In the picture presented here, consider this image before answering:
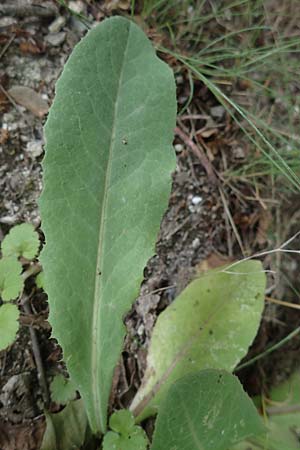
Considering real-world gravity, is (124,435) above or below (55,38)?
below

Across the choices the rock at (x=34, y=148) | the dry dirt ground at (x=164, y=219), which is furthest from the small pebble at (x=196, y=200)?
the rock at (x=34, y=148)

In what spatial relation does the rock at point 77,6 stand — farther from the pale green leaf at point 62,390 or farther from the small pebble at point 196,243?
the pale green leaf at point 62,390

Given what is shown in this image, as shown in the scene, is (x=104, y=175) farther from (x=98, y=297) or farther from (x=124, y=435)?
(x=124, y=435)

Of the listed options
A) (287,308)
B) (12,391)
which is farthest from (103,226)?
(287,308)

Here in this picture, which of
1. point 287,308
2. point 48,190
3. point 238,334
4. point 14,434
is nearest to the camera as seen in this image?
point 48,190

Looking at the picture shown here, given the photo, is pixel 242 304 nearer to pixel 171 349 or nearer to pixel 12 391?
pixel 171 349

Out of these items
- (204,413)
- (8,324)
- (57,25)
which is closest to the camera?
(204,413)

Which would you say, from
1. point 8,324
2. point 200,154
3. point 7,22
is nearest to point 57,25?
point 7,22
